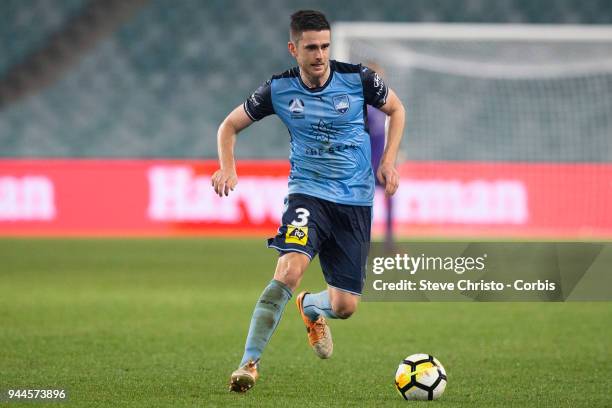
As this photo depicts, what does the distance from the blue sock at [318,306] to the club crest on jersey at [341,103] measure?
1.04 m

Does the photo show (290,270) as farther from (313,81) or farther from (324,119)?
(313,81)

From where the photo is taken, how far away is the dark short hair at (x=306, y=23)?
567 centimetres

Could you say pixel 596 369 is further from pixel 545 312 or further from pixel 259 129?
pixel 259 129

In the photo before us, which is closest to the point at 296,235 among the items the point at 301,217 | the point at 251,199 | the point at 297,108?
the point at 301,217

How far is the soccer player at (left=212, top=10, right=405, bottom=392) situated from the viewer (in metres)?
5.74

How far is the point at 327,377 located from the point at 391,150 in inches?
49.8

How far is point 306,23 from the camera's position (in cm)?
568

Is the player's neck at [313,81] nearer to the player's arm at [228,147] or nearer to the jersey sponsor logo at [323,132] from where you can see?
the jersey sponsor logo at [323,132]

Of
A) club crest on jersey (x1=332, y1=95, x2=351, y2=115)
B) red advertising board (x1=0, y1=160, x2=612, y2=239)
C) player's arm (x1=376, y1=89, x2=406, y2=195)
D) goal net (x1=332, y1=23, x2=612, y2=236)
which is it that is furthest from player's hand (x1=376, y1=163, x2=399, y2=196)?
red advertising board (x1=0, y1=160, x2=612, y2=239)

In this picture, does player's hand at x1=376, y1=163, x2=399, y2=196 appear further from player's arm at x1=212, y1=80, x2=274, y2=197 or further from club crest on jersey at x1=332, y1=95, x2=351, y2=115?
player's arm at x1=212, y1=80, x2=274, y2=197

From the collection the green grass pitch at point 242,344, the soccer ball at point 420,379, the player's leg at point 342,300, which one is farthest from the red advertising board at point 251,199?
the soccer ball at point 420,379

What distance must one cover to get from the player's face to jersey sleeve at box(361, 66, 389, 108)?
0.95 ft

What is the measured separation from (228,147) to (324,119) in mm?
511

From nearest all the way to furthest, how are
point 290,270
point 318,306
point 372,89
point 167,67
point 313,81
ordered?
1. point 290,270
2. point 313,81
3. point 372,89
4. point 318,306
5. point 167,67
